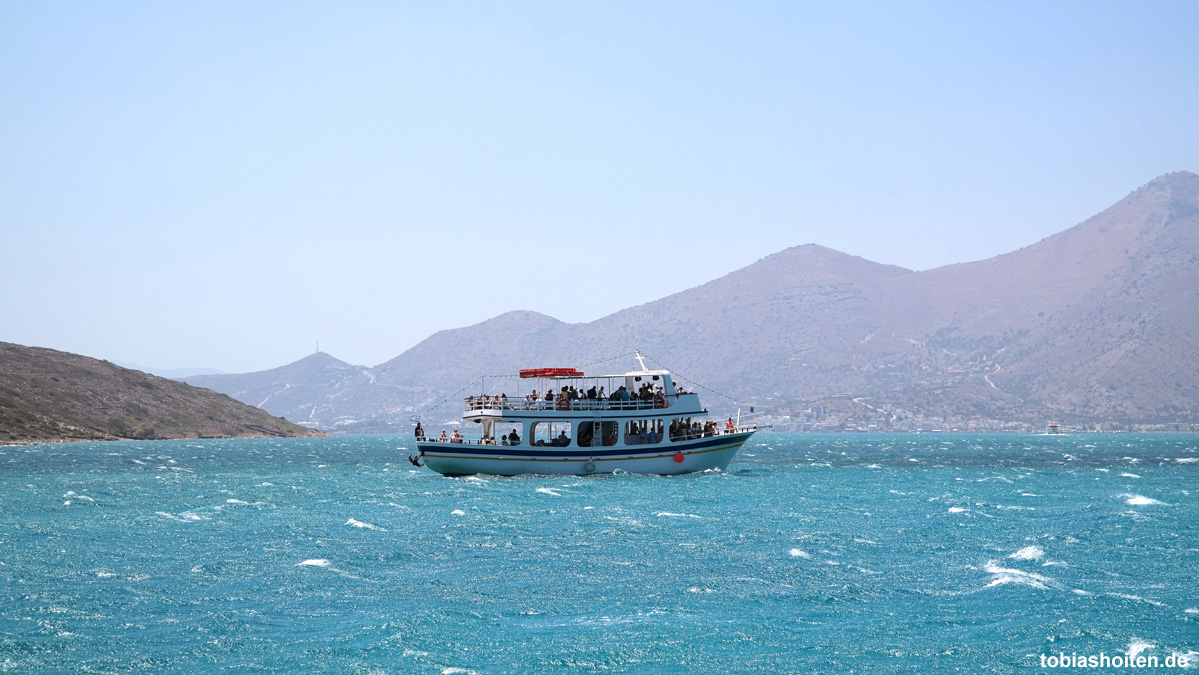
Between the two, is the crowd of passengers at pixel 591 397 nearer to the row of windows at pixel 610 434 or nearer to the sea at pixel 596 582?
the row of windows at pixel 610 434

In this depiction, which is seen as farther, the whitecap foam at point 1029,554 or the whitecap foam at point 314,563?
the whitecap foam at point 1029,554

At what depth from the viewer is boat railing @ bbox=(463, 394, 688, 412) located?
74.2 metres

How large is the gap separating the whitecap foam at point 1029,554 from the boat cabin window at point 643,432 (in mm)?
37822

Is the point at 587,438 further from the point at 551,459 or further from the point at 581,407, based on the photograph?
the point at 551,459

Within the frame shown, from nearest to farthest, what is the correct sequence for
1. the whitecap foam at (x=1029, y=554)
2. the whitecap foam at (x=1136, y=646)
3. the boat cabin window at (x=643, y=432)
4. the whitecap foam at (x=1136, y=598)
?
1. the whitecap foam at (x=1136, y=646)
2. the whitecap foam at (x=1136, y=598)
3. the whitecap foam at (x=1029, y=554)
4. the boat cabin window at (x=643, y=432)

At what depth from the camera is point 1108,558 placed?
37688 millimetres

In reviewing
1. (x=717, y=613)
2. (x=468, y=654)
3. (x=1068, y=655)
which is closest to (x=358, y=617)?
(x=468, y=654)

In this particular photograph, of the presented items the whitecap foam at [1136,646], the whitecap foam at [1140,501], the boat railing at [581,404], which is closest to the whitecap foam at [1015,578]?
the whitecap foam at [1136,646]

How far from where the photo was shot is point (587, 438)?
7512 centimetres

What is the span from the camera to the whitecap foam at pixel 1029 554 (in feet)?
123

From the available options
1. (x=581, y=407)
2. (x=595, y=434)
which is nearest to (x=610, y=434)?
(x=595, y=434)

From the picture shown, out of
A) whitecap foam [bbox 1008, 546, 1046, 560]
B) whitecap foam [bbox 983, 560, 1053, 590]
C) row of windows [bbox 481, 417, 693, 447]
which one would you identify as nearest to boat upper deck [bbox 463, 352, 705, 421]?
row of windows [bbox 481, 417, 693, 447]

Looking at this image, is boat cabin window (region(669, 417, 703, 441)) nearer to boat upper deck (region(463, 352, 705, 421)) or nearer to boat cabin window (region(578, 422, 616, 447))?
boat upper deck (region(463, 352, 705, 421))

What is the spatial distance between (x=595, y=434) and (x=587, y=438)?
0.61 metres
